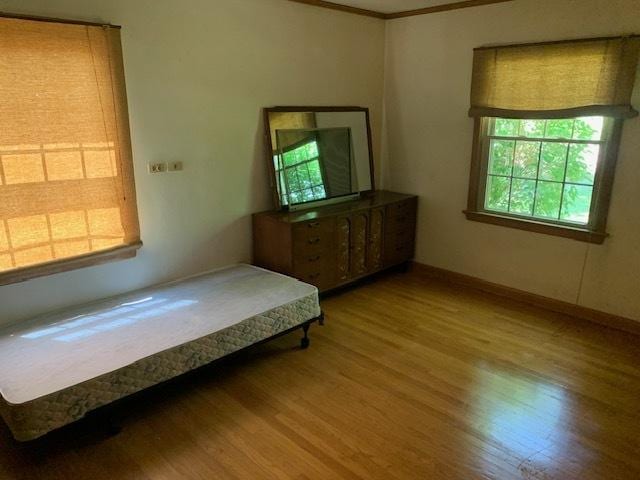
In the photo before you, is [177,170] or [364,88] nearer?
[177,170]

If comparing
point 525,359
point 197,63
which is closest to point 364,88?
point 197,63

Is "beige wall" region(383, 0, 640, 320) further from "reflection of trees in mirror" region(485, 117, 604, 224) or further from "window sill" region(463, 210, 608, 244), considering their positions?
"reflection of trees in mirror" region(485, 117, 604, 224)

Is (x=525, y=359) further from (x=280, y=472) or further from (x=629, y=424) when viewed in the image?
(x=280, y=472)

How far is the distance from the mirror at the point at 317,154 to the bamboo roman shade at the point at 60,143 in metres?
1.18

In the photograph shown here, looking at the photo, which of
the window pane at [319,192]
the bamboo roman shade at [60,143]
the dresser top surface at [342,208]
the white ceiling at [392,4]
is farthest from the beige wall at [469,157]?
the bamboo roman shade at [60,143]

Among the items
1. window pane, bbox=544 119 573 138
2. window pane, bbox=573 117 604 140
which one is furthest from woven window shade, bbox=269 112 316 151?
window pane, bbox=573 117 604 140

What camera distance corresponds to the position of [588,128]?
11.0 ft

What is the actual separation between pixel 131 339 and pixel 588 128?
3.40 meters

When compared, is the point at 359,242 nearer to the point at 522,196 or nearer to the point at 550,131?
the point at 522,196

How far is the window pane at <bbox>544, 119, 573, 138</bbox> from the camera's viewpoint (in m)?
3.46

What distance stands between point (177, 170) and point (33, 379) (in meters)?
1.60

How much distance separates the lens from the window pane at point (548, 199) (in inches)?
143

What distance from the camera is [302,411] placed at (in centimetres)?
247

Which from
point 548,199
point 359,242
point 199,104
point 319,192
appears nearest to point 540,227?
point 548,199
